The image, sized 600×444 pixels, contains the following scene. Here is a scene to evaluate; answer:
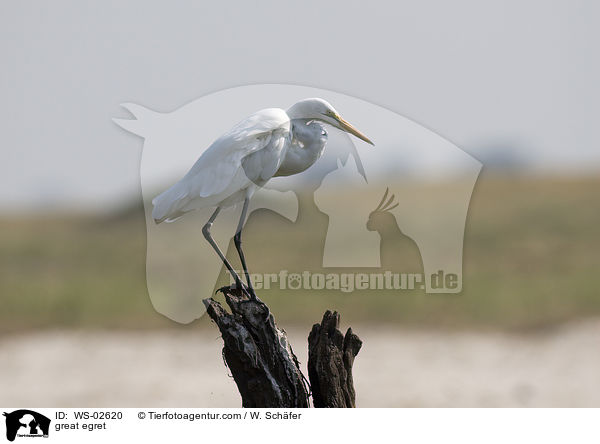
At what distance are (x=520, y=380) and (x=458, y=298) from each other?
87.0 inches

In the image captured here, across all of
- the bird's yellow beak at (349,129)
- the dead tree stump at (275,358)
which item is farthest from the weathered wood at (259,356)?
the bird's yellow beak at (349,129)

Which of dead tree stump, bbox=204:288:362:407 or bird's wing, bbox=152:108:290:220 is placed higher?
bird's wing, bbox=152:108:290:220

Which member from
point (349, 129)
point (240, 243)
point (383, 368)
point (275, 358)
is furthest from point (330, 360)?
point (383, 368)

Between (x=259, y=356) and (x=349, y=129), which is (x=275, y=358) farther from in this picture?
(x=349, y=129)

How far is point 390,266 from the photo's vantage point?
10.7 m

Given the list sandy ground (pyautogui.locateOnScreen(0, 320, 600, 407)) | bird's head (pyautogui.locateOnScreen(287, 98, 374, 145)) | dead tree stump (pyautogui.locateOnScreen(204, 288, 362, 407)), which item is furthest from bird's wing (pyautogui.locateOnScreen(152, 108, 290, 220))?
sandy ground (pyautogui.locateOnScreen(0, 320, 600, 407))

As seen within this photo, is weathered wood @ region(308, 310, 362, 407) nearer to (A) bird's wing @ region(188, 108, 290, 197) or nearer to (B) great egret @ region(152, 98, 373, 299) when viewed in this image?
(B) great egret @ region(152, 98, 373, 299)

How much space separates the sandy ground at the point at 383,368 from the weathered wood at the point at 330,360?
17.3 feet

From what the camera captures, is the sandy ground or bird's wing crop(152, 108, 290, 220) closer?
bird's wing crop(152, 108, 290, 220)

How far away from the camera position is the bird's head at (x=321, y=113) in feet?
13.5

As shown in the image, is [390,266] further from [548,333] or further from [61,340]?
[61,340]

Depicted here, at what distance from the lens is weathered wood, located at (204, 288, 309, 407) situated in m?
3.79

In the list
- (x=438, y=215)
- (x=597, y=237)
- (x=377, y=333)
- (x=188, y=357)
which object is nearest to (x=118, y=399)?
(x=188, y=357)

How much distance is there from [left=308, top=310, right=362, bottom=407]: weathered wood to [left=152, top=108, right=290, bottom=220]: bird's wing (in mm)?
948
